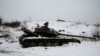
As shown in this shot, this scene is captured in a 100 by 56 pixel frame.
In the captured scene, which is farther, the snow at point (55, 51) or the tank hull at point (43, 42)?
the tank hull at point (43, 42)

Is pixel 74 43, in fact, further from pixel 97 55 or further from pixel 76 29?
pixel 76 29

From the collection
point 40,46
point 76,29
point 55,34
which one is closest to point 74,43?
point 55,34

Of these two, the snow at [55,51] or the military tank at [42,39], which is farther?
the military tank at [42,39]

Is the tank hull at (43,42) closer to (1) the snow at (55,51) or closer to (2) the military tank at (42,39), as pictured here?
(2) the military tank at (42,39)

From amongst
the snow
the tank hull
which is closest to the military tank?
the tank hull

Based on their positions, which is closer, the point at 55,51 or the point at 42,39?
the point at 55,51

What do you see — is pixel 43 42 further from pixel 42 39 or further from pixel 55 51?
pixel 55 51

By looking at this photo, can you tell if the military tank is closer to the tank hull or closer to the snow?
the tank hull

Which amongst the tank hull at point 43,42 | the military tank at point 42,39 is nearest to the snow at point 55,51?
the tank hull at point 43,42

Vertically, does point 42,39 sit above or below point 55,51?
above

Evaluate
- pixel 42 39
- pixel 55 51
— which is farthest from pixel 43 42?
pixel 55 51

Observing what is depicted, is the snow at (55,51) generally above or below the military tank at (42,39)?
below

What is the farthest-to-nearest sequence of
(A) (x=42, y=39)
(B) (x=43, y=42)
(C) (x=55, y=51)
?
Result: 1. (B) (x=43, y=42)
2. (A) (x=42, y=39)
3. (C) (x=55, y=51)

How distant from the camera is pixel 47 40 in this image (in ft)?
47.8
